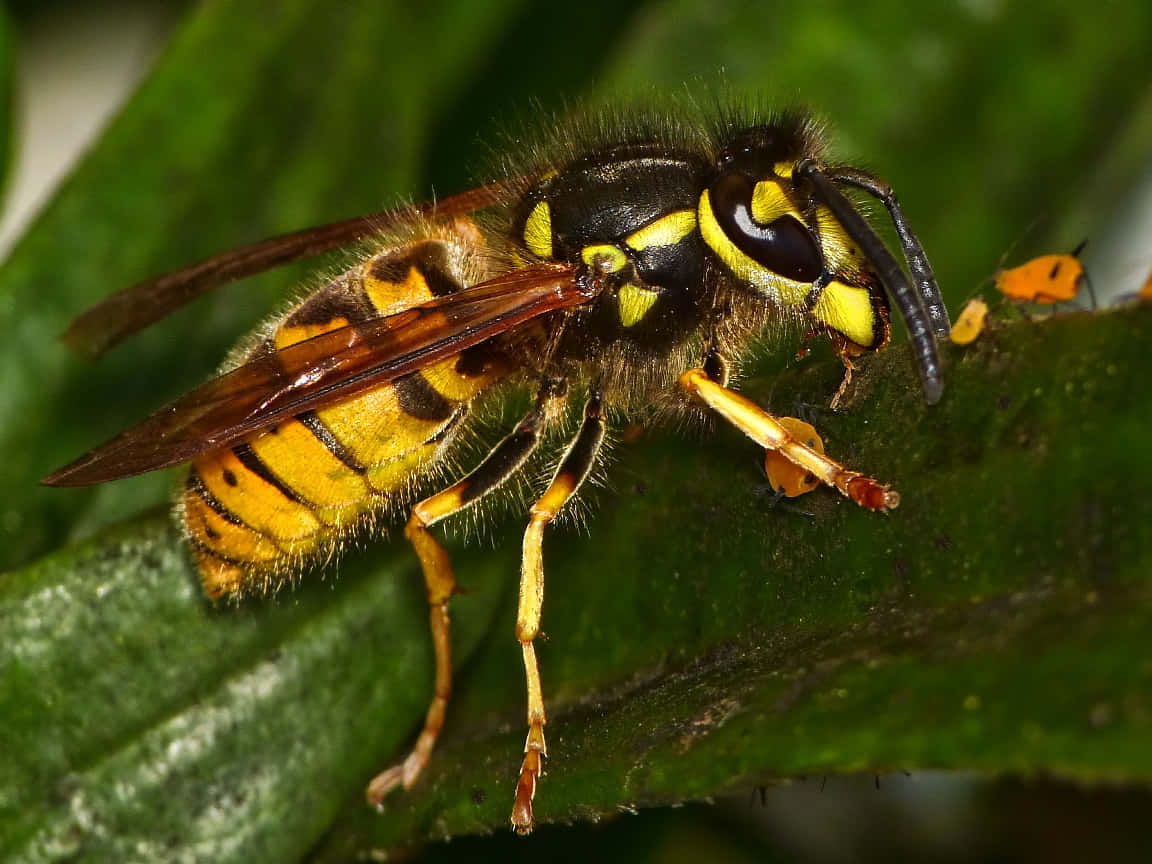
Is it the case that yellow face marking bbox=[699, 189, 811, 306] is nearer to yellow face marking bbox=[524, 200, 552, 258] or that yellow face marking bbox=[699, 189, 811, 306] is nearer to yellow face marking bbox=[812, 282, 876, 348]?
yellow face marking bbox=[812, 282, 876, 348]

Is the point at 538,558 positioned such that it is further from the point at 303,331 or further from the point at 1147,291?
the point at 1147,291

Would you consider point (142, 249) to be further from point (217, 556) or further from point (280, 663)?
point (280, 663)

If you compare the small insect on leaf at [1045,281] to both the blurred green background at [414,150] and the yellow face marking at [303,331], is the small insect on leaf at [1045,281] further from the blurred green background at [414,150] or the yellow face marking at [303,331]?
the yellow face marking at [303,331]

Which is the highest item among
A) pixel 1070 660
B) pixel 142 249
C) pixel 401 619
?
pixel 142 249

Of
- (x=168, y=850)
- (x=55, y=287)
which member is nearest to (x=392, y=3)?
(x=55, y=287)

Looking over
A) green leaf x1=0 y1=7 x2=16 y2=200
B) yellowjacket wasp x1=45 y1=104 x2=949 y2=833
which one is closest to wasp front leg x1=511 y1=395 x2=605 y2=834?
yellowjacket wasp x1=45 y1=104 x2=949 y2=833

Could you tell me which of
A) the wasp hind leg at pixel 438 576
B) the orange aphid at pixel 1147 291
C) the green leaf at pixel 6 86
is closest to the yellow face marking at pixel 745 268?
the wasp hind leg at pixel 438 576
